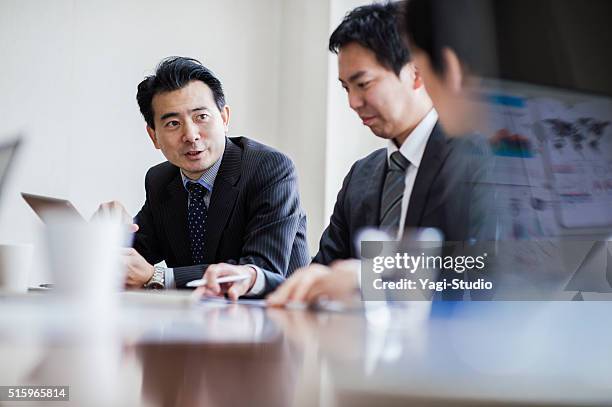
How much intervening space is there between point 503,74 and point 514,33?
2.3 inches

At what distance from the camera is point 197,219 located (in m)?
1.56

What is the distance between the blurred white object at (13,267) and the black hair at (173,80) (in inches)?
33.4

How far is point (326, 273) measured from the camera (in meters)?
0.76

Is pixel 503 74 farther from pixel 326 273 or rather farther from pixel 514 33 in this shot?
pixel 326 273

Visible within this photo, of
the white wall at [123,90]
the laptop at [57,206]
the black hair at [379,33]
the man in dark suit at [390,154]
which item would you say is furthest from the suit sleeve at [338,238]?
the white wall at [123,90]

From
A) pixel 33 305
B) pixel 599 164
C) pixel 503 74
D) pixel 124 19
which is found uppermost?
pixel 124 19

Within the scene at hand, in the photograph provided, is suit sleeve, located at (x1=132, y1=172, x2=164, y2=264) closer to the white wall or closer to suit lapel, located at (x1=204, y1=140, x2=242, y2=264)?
suit lapel, located at (x1=204, y1=140, x2=242, y2=264)

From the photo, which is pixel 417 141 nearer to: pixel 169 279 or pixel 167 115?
pixel 169 279

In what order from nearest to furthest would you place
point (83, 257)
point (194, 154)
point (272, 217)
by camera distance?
point (83, 257) < point (272, 217) < point (194, 154)

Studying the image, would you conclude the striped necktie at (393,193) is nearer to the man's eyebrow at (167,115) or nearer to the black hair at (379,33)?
the black hair at (379,33)

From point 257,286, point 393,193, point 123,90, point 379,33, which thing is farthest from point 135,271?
point 123,90

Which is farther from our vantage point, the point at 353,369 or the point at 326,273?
the point at 326,273

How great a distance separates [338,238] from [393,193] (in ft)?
0.49

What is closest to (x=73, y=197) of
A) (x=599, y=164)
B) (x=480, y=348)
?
(x=599, y=164)
